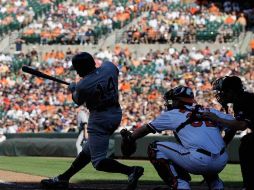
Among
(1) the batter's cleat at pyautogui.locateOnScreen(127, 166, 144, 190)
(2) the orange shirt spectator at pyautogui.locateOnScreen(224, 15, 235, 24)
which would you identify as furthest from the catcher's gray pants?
(2) the orange shirt spectator at pyautogui.locateOnScreen(224, 15, 235, 24)

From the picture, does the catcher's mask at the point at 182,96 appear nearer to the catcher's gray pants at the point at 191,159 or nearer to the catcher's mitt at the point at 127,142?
the catcher's gray pants at the point at 191,159

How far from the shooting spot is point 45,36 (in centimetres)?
3269

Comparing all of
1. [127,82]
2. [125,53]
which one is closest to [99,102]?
[127,82]

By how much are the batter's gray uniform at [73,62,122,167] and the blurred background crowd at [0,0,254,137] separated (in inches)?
525

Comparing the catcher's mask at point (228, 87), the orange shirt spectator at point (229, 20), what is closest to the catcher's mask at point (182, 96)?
the catcher's mask at point (228, 87)

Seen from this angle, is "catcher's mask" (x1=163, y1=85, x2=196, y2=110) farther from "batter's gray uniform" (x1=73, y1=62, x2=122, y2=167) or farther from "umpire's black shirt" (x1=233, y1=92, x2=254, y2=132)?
"batter's gray uniform" (x1=73, y1=62, x2=122, y2=167)

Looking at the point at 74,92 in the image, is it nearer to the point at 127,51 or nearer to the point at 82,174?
the point at 82,174

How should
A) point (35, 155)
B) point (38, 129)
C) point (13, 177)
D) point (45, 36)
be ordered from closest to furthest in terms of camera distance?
point (13, 177) → point (35, 155) → point (38, 129) → point (45, 36)

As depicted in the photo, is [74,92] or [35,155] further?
[35,155]

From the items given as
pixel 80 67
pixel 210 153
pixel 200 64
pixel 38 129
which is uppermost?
pixel 80 67

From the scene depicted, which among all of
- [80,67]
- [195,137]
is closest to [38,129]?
[80,67]

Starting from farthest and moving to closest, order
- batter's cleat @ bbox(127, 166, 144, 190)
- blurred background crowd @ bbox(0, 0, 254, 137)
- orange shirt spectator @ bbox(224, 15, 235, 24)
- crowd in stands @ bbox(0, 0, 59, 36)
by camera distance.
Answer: crowd in stands @ bbox(0, 0, 59, 36) < orange shirt spectator @ bbox(224, 15, 235, 24) < blurred background crowd @ bbox(0, 0, 254, 137) < batter's cleat @ bbox(127, 166, 144, 190)

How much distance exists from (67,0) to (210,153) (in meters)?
28.6

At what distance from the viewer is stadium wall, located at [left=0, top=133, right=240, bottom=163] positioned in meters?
19.8
